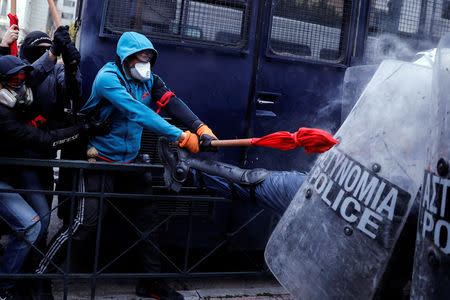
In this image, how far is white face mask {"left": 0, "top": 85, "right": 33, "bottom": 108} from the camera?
122 inches

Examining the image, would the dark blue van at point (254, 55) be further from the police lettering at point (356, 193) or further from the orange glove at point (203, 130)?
the police lettering at point (356, 193)

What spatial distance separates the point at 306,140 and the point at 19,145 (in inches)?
80.4

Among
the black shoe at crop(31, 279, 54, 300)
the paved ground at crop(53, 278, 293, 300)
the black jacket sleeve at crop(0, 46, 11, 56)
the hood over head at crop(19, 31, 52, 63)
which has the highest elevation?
the hood over head at crop(19, 31, 52, 63)

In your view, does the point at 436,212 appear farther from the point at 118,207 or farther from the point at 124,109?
the point at 118,207

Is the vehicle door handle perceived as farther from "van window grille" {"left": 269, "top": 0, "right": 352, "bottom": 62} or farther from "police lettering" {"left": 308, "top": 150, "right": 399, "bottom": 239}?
"police lettering" {"left": 308, "top": 150, "right": 399, "bottom": 239}

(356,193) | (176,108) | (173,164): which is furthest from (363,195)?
(176,108)

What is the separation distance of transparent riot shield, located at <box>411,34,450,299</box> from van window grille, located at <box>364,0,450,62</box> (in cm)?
294

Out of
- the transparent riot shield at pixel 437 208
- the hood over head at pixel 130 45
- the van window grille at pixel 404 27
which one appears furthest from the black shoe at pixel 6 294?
the van window grille at pixel 404 27

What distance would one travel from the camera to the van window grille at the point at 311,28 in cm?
419

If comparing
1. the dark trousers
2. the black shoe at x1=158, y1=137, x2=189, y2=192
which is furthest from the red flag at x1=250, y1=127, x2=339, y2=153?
the dark trousers

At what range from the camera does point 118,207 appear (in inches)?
149

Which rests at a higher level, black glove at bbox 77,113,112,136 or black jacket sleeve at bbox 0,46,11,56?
black jacket sleeve at bbox 0,46,11,56

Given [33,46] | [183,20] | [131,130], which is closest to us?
[131,130]

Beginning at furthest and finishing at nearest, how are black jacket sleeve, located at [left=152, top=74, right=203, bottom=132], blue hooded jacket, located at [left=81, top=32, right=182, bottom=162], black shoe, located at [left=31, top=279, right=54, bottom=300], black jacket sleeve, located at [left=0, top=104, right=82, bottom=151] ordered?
black jacket sleeve, located at [left=152, top=74, right=203, bottom=132] → black shoe, located at [left=31, top=279, right=54, bottom=300] → blue hooded jacket, located at [left=81, top=32, right=182, bottom=162] → black jacket sleeve, located at [left=0, top=104, right=82, bottom=151]
